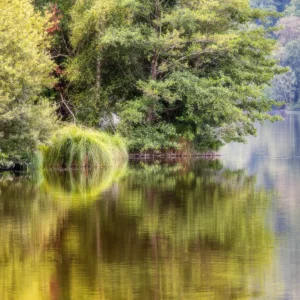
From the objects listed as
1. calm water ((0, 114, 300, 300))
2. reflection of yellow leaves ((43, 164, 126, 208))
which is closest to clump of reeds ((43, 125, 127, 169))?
reflection of yellow leaves ((43, 164, 126, 208))

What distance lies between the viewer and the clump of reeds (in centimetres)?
2850

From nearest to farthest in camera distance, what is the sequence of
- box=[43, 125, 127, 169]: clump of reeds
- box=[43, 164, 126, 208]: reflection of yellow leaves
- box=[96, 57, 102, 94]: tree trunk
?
box=[43, 164, 126, 208]: reflection of yellow leaves < box=[43, 125, 127, 169]: clump of reeds < box=[96, 57, 102, 94]: tree trunk

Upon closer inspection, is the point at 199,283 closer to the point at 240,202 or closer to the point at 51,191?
the point at 240,202

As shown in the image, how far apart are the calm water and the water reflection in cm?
2

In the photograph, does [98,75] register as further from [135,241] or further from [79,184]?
[135,241]

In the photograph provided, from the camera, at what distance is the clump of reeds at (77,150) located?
93.5 ft

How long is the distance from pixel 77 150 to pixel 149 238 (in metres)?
15.6

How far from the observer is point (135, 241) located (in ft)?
42.9

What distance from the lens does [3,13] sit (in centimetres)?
2536

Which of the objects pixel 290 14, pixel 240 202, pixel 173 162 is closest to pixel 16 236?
pixel 240 202

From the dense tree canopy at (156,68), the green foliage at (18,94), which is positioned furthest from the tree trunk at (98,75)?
the green foliage at (18,94)

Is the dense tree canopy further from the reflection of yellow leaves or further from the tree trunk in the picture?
the reflection of yellow leaves

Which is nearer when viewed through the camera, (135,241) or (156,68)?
(135,241)

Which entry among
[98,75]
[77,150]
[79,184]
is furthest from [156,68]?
[79,184]
